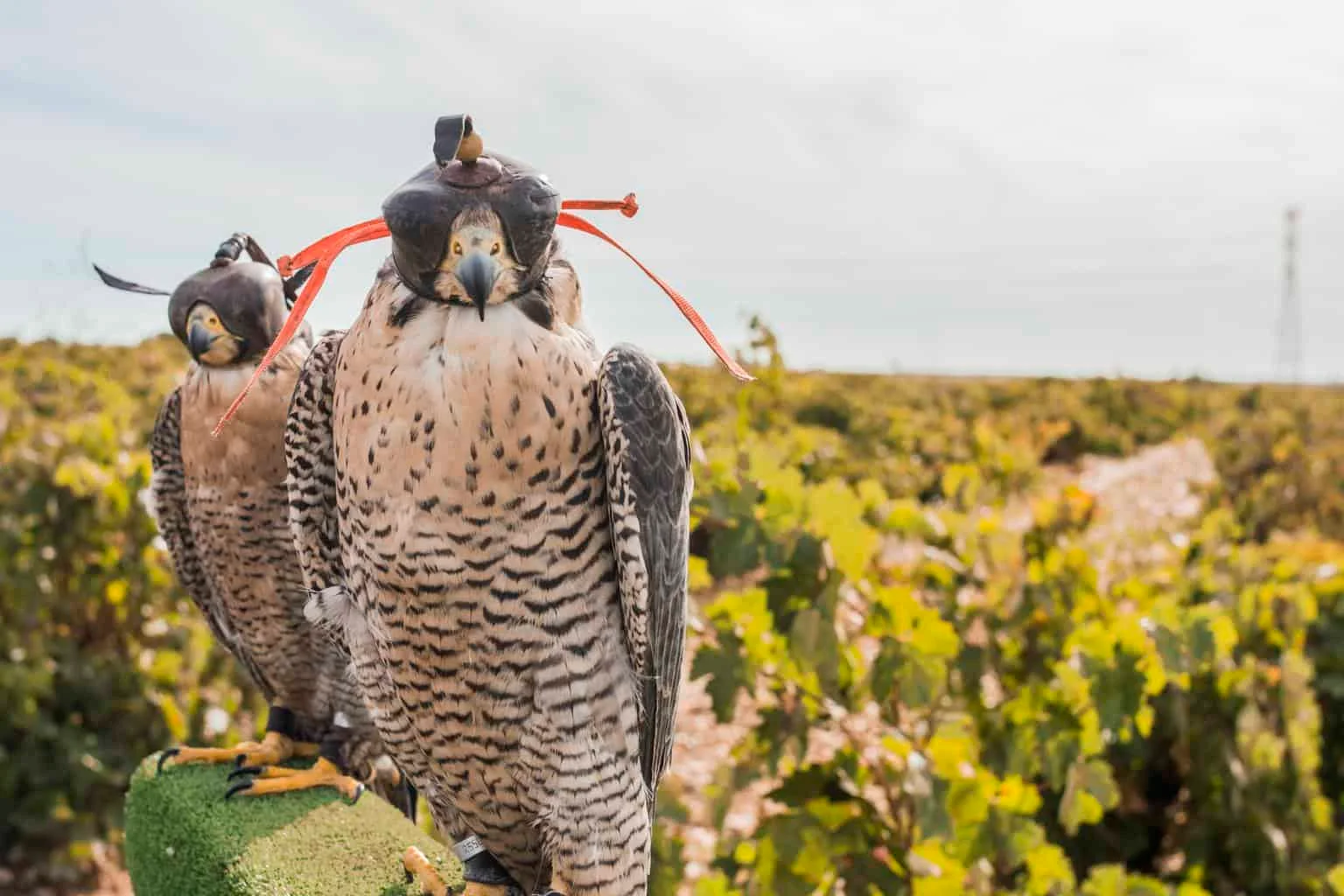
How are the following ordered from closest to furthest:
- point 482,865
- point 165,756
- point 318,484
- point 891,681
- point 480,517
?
point 480,517 → point 318,484 → point 482,865 → point 165,756 → point 891,681

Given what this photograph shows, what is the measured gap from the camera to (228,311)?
6.29 ft

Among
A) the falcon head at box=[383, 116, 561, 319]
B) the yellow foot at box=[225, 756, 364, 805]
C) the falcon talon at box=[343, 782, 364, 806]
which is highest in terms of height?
the falcon head at box=[383, 116, 561, 319]

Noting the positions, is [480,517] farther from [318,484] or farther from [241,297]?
[241,297]

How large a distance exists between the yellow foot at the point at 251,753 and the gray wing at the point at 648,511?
124 centimetres

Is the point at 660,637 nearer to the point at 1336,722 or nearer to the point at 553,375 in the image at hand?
the point at 553,375

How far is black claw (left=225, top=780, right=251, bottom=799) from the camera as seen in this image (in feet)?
7.62

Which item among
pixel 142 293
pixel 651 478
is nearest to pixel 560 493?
pixel 651 478

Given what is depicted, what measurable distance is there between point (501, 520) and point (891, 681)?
164 centimetres

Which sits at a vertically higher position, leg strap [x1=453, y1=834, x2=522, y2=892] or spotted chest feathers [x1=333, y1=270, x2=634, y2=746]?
spotted chest feathers [x1=333, y1=270, x2=634, y2=746]

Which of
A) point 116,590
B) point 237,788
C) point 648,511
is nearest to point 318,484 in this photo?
point 648,511

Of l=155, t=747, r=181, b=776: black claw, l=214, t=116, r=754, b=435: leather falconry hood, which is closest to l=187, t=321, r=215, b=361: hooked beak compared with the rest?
l=214, t=116, r=754, b=435: leather falconry hood

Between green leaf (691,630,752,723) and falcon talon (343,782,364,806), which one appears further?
green leaf (691,630,752,723)

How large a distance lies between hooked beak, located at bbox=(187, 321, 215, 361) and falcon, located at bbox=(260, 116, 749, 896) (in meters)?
0.41

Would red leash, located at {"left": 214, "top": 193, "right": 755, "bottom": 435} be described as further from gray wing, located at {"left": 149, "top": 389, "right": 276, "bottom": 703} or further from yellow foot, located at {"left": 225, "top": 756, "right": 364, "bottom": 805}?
yellow foot, located at {"left": 225, "top": 756, "right": 364, "bottom": 805}
